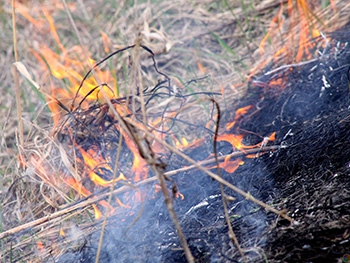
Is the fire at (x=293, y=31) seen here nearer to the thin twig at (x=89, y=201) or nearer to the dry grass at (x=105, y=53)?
the dry grass at (x=105, y=53)

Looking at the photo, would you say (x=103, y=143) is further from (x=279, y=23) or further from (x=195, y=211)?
(x=279, y=23)

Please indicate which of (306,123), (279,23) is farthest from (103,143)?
(279,23)

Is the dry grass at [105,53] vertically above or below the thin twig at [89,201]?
above

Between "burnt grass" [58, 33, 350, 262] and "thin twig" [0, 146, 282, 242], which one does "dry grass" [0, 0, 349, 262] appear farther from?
"burnt grass" [58, 33, 350, 262]

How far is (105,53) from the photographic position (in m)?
4.42

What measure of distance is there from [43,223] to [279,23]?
2.43 meters

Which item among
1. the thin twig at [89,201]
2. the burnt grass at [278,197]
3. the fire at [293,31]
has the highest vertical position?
the fire at [293,31]

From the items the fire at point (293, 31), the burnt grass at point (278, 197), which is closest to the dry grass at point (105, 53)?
the fire at point (293, 31)

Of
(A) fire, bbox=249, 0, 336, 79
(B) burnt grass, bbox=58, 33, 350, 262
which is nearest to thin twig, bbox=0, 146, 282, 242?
(B) burnt grass, bbox=58, 33, 350, 262

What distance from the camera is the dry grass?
9.21 feet

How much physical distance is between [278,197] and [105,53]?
9.35 feet

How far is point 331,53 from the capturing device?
2955 mm

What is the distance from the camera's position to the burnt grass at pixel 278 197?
1729 millimetres

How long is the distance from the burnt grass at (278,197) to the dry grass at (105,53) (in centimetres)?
40
